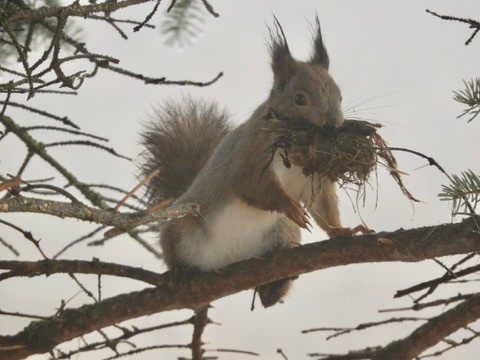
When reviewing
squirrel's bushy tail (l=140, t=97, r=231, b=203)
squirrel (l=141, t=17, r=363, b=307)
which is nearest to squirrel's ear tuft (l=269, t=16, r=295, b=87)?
squirrel (l=141, t=17, r=363, b=307)

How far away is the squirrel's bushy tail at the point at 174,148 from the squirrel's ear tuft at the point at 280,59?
1.68 feet

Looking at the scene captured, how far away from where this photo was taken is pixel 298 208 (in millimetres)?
1850

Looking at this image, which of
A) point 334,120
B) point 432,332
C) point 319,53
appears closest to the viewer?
point 432,332

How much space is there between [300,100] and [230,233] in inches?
18.1

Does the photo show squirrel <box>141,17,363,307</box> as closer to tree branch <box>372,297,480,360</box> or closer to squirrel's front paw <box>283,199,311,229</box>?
squirrel's front paw <box>283,199,311,229</box>

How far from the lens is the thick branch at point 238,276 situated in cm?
137

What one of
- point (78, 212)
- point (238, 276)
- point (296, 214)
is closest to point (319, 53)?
point (296, 214)

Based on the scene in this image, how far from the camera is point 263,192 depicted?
75.9 inches

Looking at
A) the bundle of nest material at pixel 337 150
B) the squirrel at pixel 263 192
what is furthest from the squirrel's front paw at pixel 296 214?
the bundle of nest material at pixel 337 150

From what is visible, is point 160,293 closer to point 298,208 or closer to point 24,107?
point 298,208

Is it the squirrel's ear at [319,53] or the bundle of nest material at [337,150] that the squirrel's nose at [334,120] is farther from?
the squirrel's ear at [319,53]

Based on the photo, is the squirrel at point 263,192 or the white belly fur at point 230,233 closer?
the squirrel at point 263,192

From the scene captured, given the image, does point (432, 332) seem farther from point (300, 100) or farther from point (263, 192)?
point (300, 100)

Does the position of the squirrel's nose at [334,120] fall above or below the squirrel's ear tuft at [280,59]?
below
